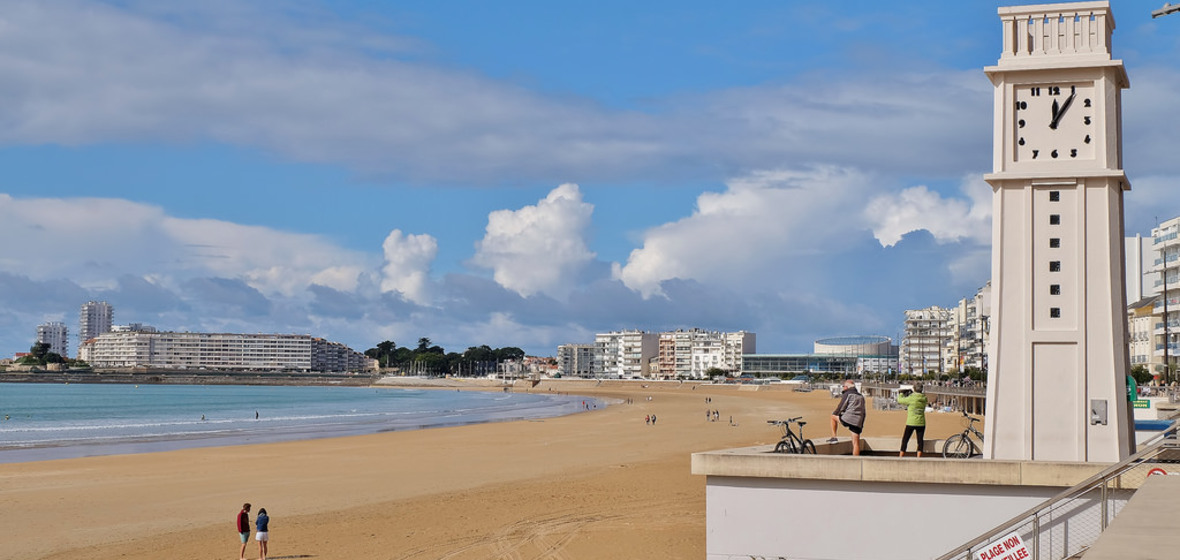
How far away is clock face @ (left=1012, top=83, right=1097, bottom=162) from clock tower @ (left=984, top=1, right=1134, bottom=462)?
13mm

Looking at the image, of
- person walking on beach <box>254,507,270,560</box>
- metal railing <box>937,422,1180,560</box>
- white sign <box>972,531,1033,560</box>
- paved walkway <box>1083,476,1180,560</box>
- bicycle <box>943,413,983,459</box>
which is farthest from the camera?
person walking on beach <box>254,507,270,560</box>

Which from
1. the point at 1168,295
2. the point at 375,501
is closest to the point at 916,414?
the point at 375,501

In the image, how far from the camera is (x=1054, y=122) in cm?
1442

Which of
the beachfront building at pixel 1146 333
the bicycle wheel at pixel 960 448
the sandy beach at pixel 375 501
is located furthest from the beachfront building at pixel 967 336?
the bicycle wheel at pixel 960 448

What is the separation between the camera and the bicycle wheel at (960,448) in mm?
15148

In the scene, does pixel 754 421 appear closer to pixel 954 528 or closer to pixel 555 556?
pixel 555 556

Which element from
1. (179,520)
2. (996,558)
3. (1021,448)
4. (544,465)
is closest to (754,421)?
(544,465)

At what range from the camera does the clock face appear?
14.2 metres

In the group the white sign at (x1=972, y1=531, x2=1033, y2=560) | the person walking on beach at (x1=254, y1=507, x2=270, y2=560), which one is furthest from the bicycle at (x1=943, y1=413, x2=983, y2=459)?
the person walking on beach at (x1=254, y1=507, x2=270, y2=560)

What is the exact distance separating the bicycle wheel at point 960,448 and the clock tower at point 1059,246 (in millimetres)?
820

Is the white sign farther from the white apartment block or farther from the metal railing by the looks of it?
the white apartment block

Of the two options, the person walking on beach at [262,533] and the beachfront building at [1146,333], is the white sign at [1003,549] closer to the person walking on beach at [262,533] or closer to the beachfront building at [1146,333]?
the person walking on beach at [262,533]

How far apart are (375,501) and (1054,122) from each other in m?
20.6

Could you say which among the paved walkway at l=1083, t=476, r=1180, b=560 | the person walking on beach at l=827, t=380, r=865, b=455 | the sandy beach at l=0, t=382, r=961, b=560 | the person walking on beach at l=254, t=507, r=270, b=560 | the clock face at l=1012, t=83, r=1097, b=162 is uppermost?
the clock face at l=1012, t=83, r=1097, b=162
